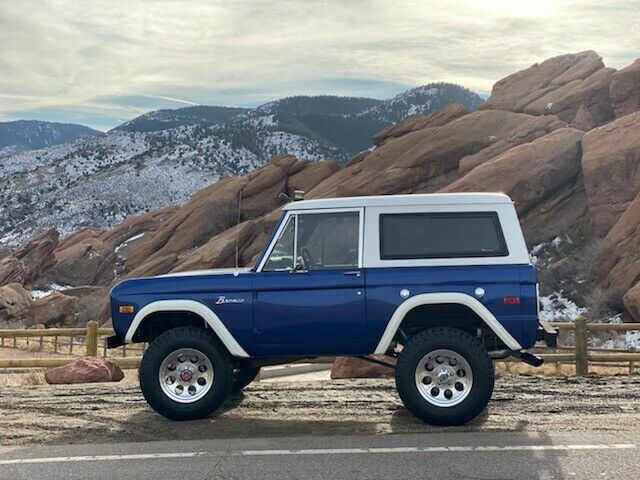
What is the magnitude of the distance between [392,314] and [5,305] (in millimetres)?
40028

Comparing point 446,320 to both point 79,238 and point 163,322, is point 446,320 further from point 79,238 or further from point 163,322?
point 79,238

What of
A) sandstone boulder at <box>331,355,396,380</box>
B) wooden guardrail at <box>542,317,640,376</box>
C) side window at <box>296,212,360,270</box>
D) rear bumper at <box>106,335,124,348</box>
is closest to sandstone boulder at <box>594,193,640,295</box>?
wooden guardrail at <box>542,317,640,376</box>

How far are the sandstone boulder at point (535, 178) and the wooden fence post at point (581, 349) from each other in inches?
856

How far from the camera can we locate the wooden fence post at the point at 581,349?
10922 mm

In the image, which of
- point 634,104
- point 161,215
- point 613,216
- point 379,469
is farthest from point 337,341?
point 161,215

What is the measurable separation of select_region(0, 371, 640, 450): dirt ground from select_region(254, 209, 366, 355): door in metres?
0.88

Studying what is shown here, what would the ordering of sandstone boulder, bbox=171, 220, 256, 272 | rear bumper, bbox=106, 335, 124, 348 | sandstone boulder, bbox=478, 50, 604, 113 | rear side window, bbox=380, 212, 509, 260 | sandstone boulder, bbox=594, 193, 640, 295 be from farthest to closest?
sandstone boulder, bbox=478, 50, 604, 113
sandstone boulder, bbox=171, 220, 256, 272
sandstone boulder, bbox=594, 193, 640, 295
rear bumper, bbox=106, 335, 124, 348
rear side window, bbox=380, 212, 509, 260

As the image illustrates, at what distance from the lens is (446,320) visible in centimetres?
741

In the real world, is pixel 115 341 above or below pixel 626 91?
below

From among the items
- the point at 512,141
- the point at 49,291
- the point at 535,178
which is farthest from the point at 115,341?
the point at 49,291

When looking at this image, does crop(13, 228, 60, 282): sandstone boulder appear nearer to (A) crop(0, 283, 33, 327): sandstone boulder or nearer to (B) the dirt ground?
(A) crop(0, 283, 33, 327): sandstone boulder

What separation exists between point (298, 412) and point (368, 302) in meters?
1.74

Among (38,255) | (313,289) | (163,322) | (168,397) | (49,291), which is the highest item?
(38,255)

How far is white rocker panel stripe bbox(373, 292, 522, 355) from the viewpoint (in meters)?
6.89
